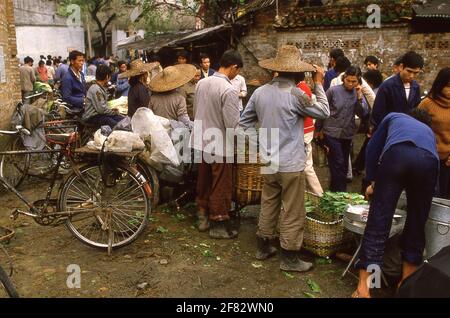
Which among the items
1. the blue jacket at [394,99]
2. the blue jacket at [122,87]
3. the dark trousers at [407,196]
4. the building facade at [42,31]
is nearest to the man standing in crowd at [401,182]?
the dark trousers at [407,196]

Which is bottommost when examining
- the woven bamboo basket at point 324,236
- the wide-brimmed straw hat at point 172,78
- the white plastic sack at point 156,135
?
the woven bamboo basket at point 324,236

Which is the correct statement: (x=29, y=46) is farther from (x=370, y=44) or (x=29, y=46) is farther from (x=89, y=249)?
(x=89, y=249)

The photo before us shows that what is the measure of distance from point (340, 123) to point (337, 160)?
0.52 m

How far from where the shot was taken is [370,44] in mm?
12273

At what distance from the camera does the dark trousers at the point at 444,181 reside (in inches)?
193

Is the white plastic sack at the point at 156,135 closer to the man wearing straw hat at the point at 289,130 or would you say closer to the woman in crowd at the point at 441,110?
the man wearing straw hat at the point at 289,130

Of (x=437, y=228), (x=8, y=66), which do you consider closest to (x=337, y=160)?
(x=437, y=228)

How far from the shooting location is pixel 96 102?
21.2 feet

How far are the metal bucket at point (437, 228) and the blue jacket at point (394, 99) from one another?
5.44 feet

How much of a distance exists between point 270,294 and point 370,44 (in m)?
10.1

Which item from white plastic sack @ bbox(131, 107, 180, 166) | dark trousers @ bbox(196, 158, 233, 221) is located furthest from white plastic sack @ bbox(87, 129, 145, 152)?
dark trousers @ bbox(196, 158, 233, 221)

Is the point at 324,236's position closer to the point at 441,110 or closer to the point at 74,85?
the point at 441,110

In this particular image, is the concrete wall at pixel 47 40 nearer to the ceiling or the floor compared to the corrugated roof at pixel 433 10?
nearer to the ceiling
